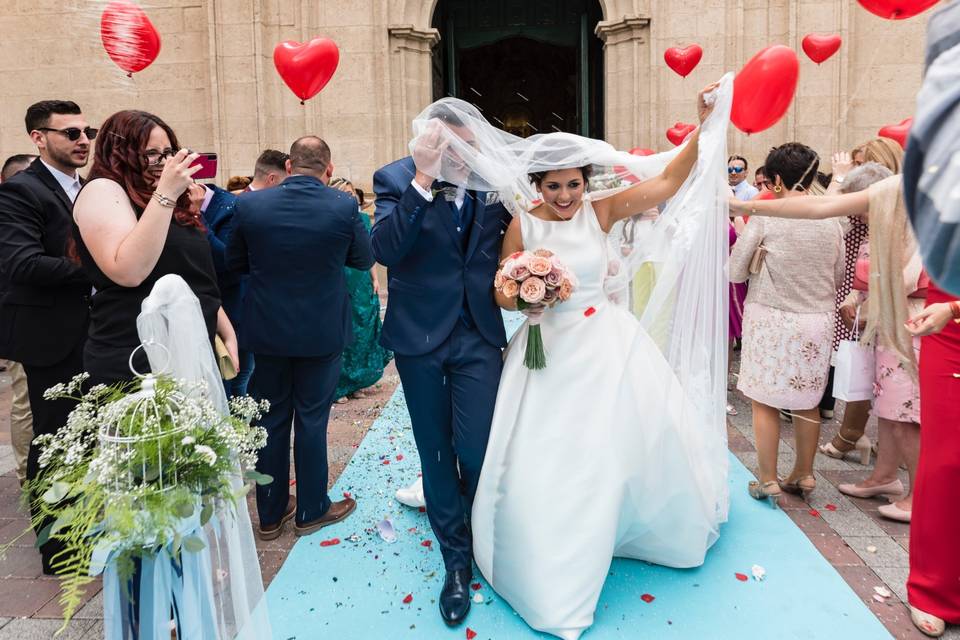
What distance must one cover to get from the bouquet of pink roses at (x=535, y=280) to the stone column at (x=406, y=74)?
27.6 ft

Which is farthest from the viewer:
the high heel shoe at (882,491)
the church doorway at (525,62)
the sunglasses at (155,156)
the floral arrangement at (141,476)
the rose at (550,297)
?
the church doorway at (525,62)

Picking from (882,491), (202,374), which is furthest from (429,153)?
(882,491)

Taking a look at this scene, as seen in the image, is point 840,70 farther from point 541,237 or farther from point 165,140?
point 165,140

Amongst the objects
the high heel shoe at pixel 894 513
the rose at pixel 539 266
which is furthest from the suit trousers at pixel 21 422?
the high heel shoe at pixel 894 513

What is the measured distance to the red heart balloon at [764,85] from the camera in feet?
9.90

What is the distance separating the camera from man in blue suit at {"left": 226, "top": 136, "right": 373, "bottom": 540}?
10.9ft

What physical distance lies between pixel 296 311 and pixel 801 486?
3.20 meters

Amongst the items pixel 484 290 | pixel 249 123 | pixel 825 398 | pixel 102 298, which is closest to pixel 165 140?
pixel 102 298

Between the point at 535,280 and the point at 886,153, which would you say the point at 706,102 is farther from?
the point at 886,153

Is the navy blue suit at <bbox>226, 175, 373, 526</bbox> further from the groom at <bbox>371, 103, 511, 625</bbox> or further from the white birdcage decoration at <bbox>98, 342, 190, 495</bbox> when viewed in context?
the white birdcage decoration at <bbox>98, 342, 190, 495</bbox>

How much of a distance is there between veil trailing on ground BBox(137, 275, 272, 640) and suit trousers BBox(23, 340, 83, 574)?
149 centimetres

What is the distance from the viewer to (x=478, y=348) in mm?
2938

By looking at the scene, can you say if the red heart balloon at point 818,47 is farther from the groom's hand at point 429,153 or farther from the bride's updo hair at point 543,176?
the groom's hand at point 429,153

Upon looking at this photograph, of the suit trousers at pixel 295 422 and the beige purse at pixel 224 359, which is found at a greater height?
the beige purse at pixel 224 359
